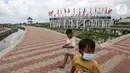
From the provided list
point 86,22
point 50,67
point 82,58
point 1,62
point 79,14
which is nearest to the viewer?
point 82,58

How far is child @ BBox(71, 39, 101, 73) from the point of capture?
2.33 m

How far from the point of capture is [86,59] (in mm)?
2340

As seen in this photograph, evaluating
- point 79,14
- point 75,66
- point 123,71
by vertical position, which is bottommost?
point 123,71

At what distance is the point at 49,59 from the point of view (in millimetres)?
7578

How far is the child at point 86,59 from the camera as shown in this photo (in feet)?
7.63

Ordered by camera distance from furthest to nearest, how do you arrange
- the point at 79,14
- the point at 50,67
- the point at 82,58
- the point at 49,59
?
the point at 79,14 < the point at 49,59 < the point at 50,67 < the point at 82,58

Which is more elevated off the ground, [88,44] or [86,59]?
[88,44]

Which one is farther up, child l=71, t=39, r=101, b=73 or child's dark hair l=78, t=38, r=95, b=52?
child's dark hair l=78, t=38, r=95, b=52

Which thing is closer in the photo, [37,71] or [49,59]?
[37,71]

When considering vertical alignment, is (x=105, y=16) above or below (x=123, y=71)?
above

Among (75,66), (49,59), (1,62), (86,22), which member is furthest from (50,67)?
(86,22)

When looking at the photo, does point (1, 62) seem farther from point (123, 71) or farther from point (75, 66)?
point (75, 66)

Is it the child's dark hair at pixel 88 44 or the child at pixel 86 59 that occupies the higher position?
the child's dark hair at pixel 88 44

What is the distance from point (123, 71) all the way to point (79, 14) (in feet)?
212
